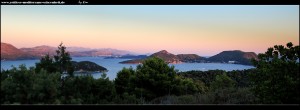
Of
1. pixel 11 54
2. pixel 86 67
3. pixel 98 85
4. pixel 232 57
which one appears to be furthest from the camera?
pixel 232 57

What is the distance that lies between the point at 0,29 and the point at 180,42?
6.53 metres

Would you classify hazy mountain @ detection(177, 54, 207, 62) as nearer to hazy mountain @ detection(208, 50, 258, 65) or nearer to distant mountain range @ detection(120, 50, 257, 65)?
distant mountain range @ detection(120, 50, 257, 65)

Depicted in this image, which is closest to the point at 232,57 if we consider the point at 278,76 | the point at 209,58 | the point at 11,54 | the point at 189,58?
the point at 209,58

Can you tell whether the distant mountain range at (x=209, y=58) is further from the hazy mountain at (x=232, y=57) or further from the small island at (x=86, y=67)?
the small island at (x=86, y=67)

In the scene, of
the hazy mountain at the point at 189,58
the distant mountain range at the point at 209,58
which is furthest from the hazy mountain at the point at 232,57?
the hazy mountain at the point at 189,58

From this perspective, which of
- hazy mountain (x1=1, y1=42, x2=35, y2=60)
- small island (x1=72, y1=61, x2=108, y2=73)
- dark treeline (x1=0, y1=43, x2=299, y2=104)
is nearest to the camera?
dark treeline (x1=0, y1=43, x2=299, y2=104)

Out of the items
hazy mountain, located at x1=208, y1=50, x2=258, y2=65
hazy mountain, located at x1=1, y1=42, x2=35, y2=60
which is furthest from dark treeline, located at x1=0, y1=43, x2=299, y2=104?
hazy mountain, located at x1=208, y1=50, x2=258, y2=65

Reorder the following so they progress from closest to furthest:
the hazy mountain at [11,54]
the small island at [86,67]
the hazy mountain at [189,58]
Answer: the small island at [86,67] < the hazy mountain at [11,54] < the hazy mountain at [189,58]

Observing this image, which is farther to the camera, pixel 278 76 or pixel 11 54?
pixel 11 54

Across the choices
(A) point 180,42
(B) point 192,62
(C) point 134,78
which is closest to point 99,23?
(C) point 134,78

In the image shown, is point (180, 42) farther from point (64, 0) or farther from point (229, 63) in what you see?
point (64, 0)

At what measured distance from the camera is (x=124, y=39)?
8.87m

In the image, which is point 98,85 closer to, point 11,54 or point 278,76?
point 11,54

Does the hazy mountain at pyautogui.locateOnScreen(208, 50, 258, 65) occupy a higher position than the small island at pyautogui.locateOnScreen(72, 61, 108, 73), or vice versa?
the hazy mountain at pyautogui.locateOnScreen(208, 50, 258, 65)
